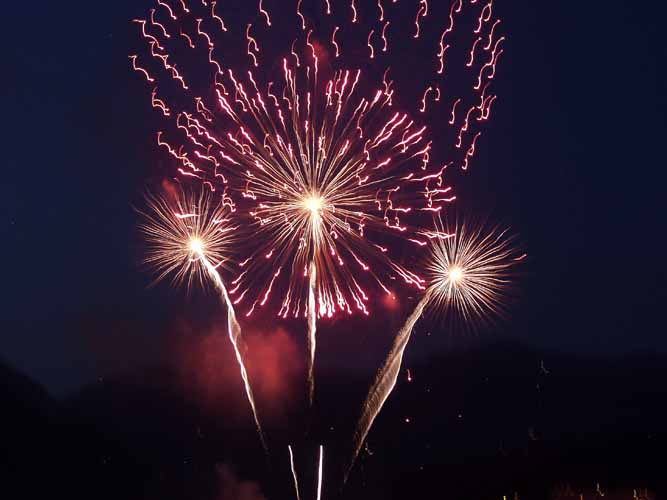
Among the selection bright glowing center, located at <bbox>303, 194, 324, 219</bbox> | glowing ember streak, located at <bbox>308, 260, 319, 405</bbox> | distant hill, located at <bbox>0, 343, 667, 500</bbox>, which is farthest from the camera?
distant hill, located at <bbox>0, 343, 667, 500</bbox>

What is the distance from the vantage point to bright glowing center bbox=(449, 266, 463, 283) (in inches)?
420

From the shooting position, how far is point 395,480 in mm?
18984

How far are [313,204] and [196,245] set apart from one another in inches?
84.3

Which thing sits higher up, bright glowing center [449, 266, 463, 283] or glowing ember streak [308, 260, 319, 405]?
bright glowing center [449, 266, 463, 283]

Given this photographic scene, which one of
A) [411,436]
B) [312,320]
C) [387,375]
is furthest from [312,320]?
[411,436]

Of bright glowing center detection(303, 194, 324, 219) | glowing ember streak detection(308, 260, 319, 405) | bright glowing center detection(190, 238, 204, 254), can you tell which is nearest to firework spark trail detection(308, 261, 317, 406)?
glowing ember streak detection(308, 260, 319, 405)

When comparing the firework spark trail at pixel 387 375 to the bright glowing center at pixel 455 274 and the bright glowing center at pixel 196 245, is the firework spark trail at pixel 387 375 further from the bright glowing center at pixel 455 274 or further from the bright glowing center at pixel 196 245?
the bright glowing center at pixel 196 245

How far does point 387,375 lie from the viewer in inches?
461

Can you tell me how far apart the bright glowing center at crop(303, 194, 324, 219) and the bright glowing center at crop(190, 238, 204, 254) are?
196 centimetres

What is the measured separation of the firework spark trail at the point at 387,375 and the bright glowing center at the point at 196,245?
10.8 feet

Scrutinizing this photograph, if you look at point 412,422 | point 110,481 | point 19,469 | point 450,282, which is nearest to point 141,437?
point 110,481

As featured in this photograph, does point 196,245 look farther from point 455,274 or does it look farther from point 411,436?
point 411,436

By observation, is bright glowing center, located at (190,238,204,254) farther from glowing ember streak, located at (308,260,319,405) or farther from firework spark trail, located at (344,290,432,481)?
firework spark trail, located at (344,290,432,481)

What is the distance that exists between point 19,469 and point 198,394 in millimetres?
4857
